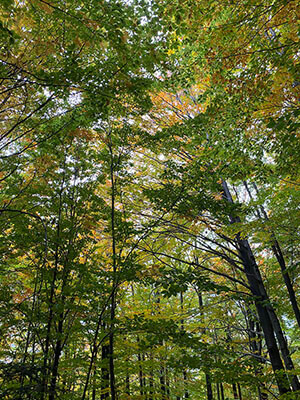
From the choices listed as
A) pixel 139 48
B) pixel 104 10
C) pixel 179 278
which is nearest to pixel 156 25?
pixel 139 48

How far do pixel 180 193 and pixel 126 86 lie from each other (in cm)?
184

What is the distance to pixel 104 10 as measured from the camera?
2230mm

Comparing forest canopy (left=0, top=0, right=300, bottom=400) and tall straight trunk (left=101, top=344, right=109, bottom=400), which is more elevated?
forest canopy (left=0, top=0, right=300, bottom=400)

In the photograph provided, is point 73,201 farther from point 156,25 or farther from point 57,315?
point 156,25

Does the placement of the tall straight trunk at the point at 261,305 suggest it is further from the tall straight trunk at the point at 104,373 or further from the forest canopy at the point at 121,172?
the tall straight trunk at the point at 104,373

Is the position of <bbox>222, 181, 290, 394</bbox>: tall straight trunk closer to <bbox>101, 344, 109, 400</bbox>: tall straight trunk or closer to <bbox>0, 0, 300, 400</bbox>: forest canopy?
<bbox>0, 0, 300, 400</bbox>: forest canopy

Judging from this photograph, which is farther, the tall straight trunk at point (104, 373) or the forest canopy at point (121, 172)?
the tall straight trunk at point (104, 373)

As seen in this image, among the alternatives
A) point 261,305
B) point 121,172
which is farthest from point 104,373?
point 121,172

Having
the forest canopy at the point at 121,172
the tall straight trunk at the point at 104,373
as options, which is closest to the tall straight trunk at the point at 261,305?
the forest canopy at the point at 121,172

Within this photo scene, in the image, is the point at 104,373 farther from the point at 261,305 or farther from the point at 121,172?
the point at 121,172

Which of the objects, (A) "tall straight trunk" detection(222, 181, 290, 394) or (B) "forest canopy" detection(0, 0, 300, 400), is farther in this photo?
(A) "tall straight trunk" detection(222, 181, 290, 394)

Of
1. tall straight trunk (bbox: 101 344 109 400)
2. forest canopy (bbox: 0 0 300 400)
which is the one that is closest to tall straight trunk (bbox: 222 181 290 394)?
forest canopy (bbox: 0 0 300 400)

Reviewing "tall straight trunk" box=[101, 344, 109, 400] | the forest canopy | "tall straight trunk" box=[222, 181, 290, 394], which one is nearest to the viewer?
the forest canopy

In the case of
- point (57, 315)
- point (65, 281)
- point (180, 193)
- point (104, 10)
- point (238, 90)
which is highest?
point (238, 90)
